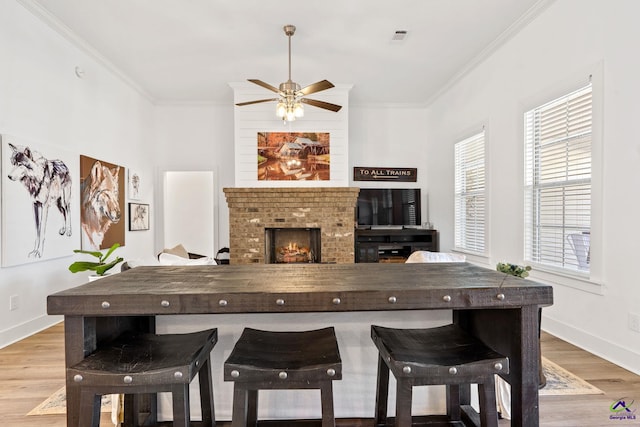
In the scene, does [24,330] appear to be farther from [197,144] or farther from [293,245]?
[197,144]

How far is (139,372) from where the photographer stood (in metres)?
1.11

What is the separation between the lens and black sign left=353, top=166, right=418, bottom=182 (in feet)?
20.5

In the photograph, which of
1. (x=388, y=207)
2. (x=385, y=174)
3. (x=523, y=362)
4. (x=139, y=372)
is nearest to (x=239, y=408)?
(x=139, y=372)

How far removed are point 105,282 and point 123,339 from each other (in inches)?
9.8

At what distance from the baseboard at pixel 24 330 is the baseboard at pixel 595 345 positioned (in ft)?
16.0

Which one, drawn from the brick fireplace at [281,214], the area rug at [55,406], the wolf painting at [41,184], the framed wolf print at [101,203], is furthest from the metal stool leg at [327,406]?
the brick fireplace at [281,214]

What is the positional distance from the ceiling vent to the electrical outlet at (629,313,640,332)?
3.23 metres

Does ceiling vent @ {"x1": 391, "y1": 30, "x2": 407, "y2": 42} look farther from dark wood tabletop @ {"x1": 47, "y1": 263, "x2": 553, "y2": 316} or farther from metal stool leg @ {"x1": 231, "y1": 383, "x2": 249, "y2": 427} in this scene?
metal stool leg @ {"x1": 231, "y1": 383, "x2": 249, "y2": 427}

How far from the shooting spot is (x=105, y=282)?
1.35m

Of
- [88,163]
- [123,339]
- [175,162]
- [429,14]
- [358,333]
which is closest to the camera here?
[123,339]

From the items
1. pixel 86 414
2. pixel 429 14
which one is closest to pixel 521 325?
pixel 86 414

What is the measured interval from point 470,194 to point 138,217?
195 inches

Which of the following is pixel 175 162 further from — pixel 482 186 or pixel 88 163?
pixel 482 186

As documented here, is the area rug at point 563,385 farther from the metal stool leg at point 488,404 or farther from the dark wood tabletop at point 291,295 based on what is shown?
the dark wood tabletop at point 291,295
